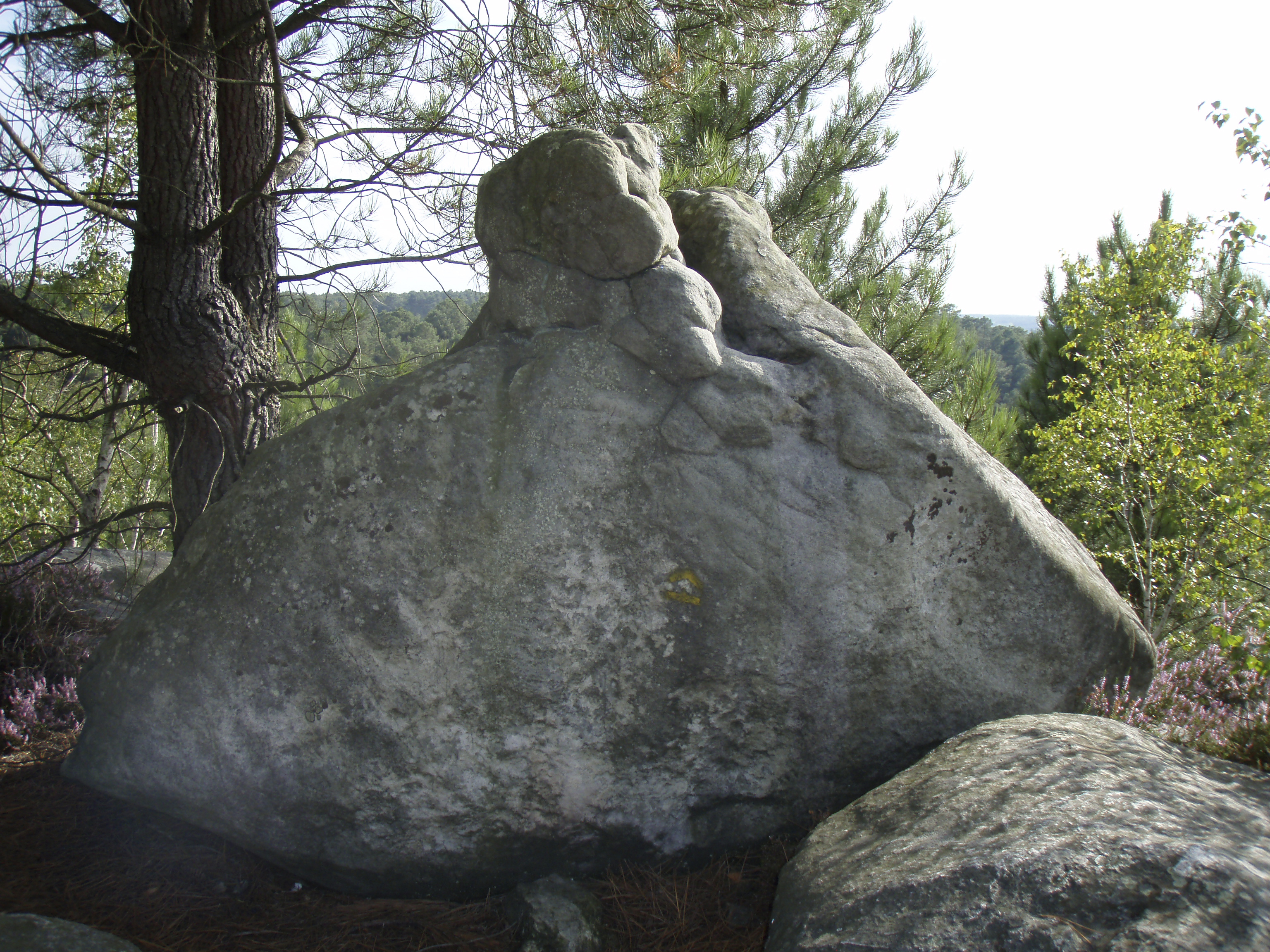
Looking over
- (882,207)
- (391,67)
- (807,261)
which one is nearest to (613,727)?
(391,67)

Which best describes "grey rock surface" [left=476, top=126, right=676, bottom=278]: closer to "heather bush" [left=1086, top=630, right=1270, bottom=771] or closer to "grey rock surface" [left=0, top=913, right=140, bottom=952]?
"heather bush" [left=1086, top=630, right=1270, bottom=771]

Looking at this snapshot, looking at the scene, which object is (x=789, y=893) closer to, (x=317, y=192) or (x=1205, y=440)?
(x=317, y=192)

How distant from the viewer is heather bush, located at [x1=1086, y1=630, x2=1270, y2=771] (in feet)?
9.45

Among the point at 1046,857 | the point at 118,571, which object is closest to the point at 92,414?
the point at 118,571

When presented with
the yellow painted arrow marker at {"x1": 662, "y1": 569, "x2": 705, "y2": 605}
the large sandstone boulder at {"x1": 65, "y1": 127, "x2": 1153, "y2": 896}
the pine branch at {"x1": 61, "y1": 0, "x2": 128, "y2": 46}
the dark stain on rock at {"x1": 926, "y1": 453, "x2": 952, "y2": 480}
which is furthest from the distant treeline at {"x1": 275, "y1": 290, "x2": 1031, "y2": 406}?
the dark stain on rock at {"x1": 926, "y1": 453, "x2": 952, "y2": 480}

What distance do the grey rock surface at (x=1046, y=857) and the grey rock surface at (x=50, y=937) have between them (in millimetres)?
1682

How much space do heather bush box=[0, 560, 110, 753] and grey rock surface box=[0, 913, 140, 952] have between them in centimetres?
165

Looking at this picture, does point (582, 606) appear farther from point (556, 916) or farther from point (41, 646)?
point (41, 646)

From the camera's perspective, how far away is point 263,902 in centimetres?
258

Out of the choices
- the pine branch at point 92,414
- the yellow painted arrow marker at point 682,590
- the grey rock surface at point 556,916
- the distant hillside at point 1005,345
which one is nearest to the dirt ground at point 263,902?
the grey rock surface at point 556,916

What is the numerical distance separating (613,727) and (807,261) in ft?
23.4

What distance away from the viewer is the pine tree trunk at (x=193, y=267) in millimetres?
Result: 3678

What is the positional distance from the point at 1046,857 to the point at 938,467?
1232 mm

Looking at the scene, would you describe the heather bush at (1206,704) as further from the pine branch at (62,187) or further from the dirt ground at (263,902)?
the pine branch at (62,187)
